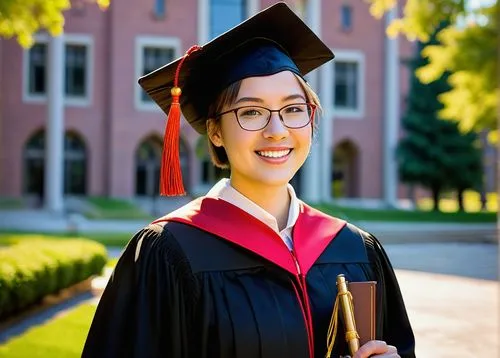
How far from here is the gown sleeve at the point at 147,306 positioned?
199 cm

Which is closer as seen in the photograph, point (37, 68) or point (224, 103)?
point (224, 103)

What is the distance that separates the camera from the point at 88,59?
29.2 metres

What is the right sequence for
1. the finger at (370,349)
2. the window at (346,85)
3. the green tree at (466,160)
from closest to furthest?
the finger at (370,349), the green tree at (466,160), the window at (346,85)

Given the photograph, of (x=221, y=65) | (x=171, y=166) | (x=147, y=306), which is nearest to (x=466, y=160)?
(x=171, y=166)

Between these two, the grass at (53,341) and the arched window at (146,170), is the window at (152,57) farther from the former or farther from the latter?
the grass at (53,341)

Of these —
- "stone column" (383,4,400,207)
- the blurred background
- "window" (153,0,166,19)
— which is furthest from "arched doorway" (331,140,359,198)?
"window" (153,0,166,19)

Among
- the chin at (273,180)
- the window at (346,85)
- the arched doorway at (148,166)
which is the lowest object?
the arched doorway at (148,166)

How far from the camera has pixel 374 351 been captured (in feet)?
6.44

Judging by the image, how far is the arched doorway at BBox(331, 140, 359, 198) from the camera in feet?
108

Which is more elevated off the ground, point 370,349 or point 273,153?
point 273,153

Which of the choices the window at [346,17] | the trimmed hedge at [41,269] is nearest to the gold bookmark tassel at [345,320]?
the trimmed hedge at [41,269]

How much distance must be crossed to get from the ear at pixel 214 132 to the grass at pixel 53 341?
127 inches

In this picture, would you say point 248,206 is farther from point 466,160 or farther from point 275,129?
point 466,160

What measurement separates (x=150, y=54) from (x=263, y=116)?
28.5m
